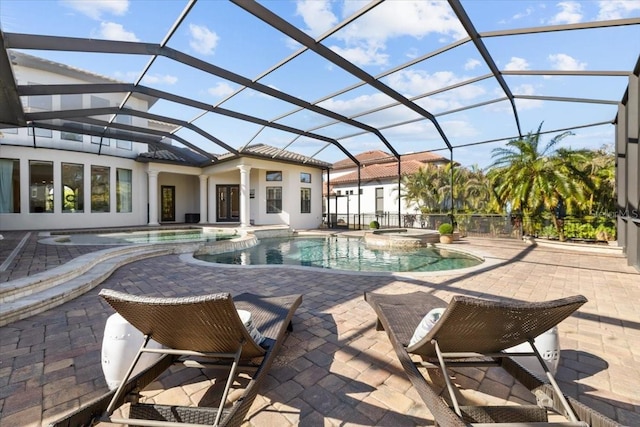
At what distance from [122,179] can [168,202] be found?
343 centimetres

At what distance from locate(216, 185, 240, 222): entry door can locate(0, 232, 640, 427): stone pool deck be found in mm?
12386

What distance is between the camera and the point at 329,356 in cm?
262

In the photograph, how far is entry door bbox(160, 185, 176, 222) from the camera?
58.4 ft

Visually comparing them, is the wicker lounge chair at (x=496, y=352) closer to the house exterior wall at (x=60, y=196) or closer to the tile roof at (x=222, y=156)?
the tile roof at (x=222, y=156)

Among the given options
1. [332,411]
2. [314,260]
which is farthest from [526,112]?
[332,411]

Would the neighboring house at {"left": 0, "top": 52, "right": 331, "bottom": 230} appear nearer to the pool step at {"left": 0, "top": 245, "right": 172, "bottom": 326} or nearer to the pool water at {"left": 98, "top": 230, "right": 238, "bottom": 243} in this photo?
the pool water at {"left": 98, "top": 230, "right": 238, "bottom": 243}

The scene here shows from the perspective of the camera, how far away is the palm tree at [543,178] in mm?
9844

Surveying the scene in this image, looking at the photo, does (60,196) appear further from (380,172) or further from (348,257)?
(380,172)

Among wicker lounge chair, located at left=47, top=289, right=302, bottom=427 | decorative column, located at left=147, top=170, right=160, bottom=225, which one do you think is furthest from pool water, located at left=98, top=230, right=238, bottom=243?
wicker lounge chair, located at left=47, top=289, right=302, bottom=427

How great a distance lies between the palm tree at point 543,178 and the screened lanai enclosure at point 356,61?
3.59 ft

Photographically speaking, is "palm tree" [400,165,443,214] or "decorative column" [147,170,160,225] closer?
"decorative column" [147,170,160,225]

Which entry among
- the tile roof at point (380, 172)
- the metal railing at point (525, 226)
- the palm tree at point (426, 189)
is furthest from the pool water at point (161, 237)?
the tile roof at point (380, 172)

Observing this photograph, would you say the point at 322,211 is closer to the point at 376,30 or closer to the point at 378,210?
the point at 378,210

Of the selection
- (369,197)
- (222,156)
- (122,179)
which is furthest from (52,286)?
(369,197)
